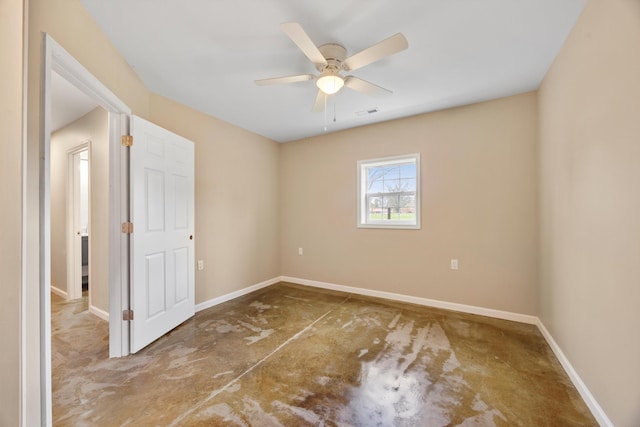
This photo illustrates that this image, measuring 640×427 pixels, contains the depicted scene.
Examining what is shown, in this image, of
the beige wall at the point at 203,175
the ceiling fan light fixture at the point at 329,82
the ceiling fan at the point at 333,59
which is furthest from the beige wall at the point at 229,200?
the ceiling fan light fixture at the point at 329,82

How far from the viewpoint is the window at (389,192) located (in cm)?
346

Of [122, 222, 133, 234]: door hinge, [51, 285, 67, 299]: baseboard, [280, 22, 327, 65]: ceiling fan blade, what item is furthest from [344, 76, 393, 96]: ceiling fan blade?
[51, 285, 67, 299]: baseboard

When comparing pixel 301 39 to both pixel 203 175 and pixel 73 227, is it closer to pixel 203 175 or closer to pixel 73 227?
pixel 203 175

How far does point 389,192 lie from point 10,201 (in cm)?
354

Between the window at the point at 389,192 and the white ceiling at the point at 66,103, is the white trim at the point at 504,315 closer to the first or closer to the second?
the window at the point at 389,192

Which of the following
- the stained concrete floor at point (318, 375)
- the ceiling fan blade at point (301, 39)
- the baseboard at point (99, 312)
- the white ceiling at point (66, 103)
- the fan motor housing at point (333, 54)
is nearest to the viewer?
the ceiling fan blade at point (301, 39)

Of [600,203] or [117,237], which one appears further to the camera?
[117,237]

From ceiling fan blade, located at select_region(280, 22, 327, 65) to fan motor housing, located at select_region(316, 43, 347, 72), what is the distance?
12 centimetres

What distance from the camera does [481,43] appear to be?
1.92m

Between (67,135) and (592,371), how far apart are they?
5.93 meters

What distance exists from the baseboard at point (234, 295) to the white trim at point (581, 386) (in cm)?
352

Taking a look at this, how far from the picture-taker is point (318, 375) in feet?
6.18

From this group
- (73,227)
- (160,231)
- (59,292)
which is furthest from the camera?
(59,292)

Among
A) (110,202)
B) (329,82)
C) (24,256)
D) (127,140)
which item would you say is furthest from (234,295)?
(329,82)
